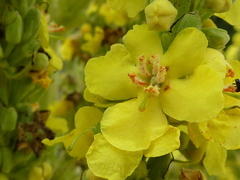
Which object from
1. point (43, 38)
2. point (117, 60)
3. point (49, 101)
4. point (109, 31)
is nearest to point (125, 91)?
point (117, 60)

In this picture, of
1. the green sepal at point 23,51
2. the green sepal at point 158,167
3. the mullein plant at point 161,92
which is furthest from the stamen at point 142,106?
the green sepal at point 23,51

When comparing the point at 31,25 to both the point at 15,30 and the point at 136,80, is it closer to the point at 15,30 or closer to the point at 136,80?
the point at 15,30

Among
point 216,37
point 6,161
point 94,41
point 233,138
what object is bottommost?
point 94,41

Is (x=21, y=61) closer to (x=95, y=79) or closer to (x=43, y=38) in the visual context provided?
(x=43, y=38)

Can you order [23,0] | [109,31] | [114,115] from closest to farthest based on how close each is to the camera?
[114,115], [23,0], [109,31]

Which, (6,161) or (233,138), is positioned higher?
(233,138)

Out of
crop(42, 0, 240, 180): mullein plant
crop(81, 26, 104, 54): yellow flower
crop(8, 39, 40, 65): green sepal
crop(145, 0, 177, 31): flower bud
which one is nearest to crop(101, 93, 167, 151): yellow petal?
crop(42, 0, 240, 180): mullein plant

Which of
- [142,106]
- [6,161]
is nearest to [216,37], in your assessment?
[142,106]

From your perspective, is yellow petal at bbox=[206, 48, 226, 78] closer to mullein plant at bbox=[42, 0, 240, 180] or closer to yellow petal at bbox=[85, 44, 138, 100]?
mullein plant at bbox=[42, 0, 240, 180]
